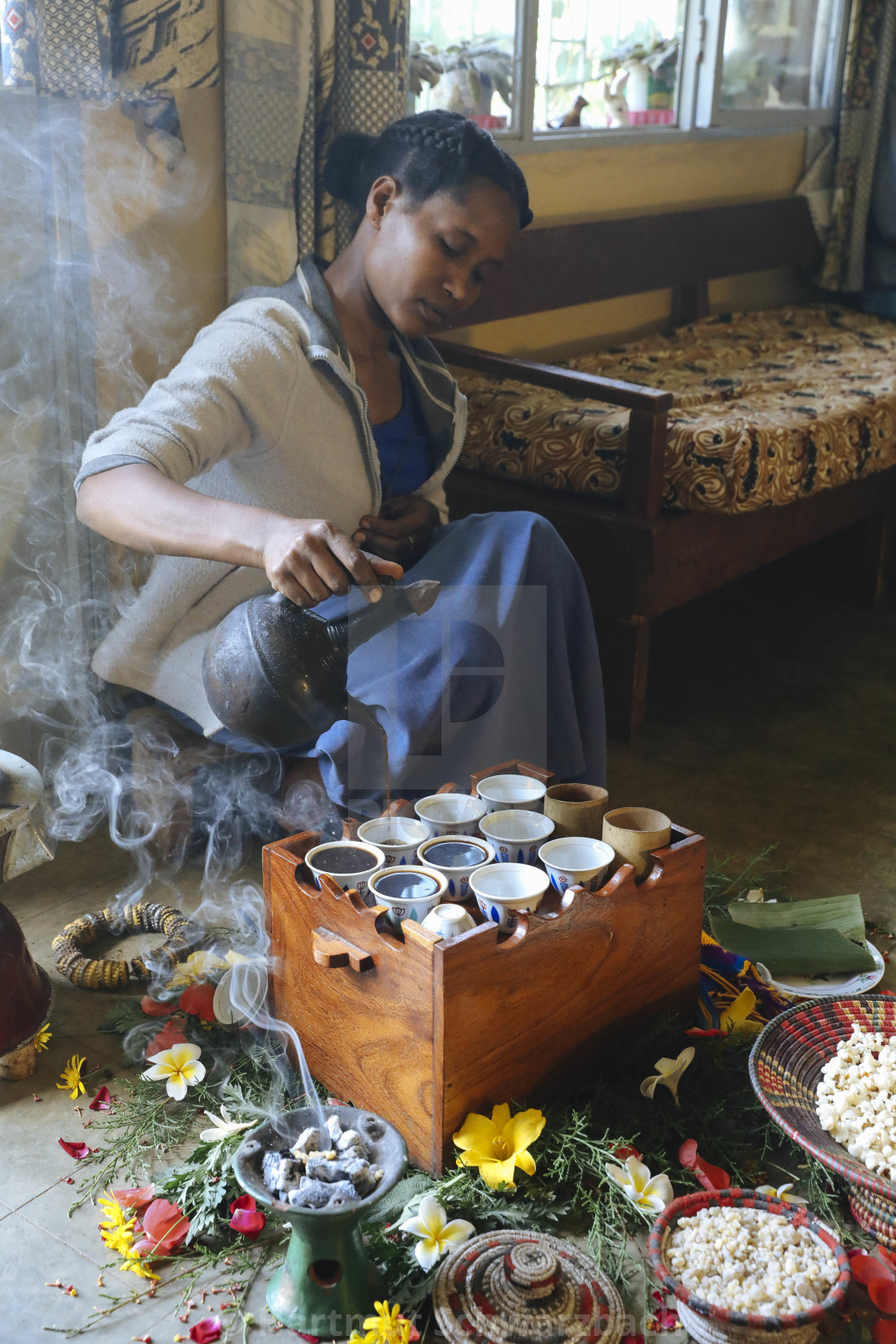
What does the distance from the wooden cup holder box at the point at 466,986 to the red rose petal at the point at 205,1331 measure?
1.05 ft

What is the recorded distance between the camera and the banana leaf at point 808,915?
2068mm

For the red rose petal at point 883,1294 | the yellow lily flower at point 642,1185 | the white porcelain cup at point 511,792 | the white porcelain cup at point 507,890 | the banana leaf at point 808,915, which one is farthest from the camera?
the banana leaf at point 808,915

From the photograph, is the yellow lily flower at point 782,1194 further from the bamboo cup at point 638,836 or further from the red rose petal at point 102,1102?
the red rose petal at point 102,1102

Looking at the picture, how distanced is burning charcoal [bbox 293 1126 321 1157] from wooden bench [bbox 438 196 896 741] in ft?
6.03

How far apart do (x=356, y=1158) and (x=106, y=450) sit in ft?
3.65

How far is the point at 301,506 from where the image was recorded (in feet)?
7.10

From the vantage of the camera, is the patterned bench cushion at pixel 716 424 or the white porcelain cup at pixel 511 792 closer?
the white porcelain cup at pixel 511 792

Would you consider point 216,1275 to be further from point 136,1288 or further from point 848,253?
point 848,253

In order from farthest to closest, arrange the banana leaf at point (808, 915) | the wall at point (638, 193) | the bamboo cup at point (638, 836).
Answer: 1. the wall at point (638, 193)
2. the banana leaf at point (808, 915)
3. the bamboo cup at point (638, 836)

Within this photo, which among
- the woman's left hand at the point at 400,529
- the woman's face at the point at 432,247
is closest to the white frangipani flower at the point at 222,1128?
the woman's left hand at the point at 400,529

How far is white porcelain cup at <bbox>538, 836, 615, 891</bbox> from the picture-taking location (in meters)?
1.63

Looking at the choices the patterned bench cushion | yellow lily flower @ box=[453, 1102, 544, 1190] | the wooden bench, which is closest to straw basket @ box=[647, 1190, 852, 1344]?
yellow lily flower @ box=[453, 1102, 544, 1190]

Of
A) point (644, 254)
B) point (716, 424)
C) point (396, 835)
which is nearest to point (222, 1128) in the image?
point (396, 835)

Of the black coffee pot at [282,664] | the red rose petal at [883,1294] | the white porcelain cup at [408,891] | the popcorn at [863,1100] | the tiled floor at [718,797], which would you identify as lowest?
the tiled floor at [718,797]
